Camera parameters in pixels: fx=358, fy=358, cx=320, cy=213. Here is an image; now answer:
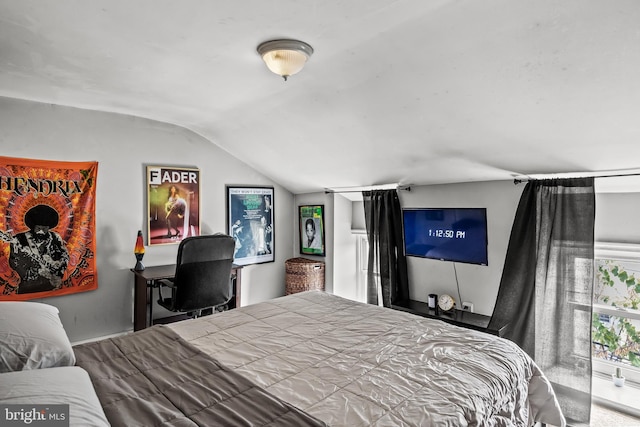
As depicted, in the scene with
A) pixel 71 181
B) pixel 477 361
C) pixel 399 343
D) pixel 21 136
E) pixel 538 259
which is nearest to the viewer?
pixel 477 361

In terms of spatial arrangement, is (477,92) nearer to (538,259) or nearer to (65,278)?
(538,259)

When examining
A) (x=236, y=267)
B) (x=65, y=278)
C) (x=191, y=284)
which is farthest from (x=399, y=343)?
(x=65, y=278)

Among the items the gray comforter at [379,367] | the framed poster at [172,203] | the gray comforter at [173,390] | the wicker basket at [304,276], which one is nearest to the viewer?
the gray comforter at [173,390]

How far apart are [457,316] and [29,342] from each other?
3.06m

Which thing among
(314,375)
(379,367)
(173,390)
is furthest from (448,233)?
(173,390)

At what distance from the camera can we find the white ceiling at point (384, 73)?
170cm

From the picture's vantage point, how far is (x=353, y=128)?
9.93 feet

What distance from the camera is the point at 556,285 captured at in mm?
2766

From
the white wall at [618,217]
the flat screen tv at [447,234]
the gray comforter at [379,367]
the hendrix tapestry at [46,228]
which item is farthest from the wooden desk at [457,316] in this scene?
the hendrix tapestry at [46,228]

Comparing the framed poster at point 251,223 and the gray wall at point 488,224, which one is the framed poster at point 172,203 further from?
the gray wall at point 488,224

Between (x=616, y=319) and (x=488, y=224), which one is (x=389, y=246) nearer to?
(x=488, y=224)

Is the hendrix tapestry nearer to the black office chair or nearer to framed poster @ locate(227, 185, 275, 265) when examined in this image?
the black office chair

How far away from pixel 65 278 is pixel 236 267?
5.10ft

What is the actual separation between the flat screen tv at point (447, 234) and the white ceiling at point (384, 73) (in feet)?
1.13
